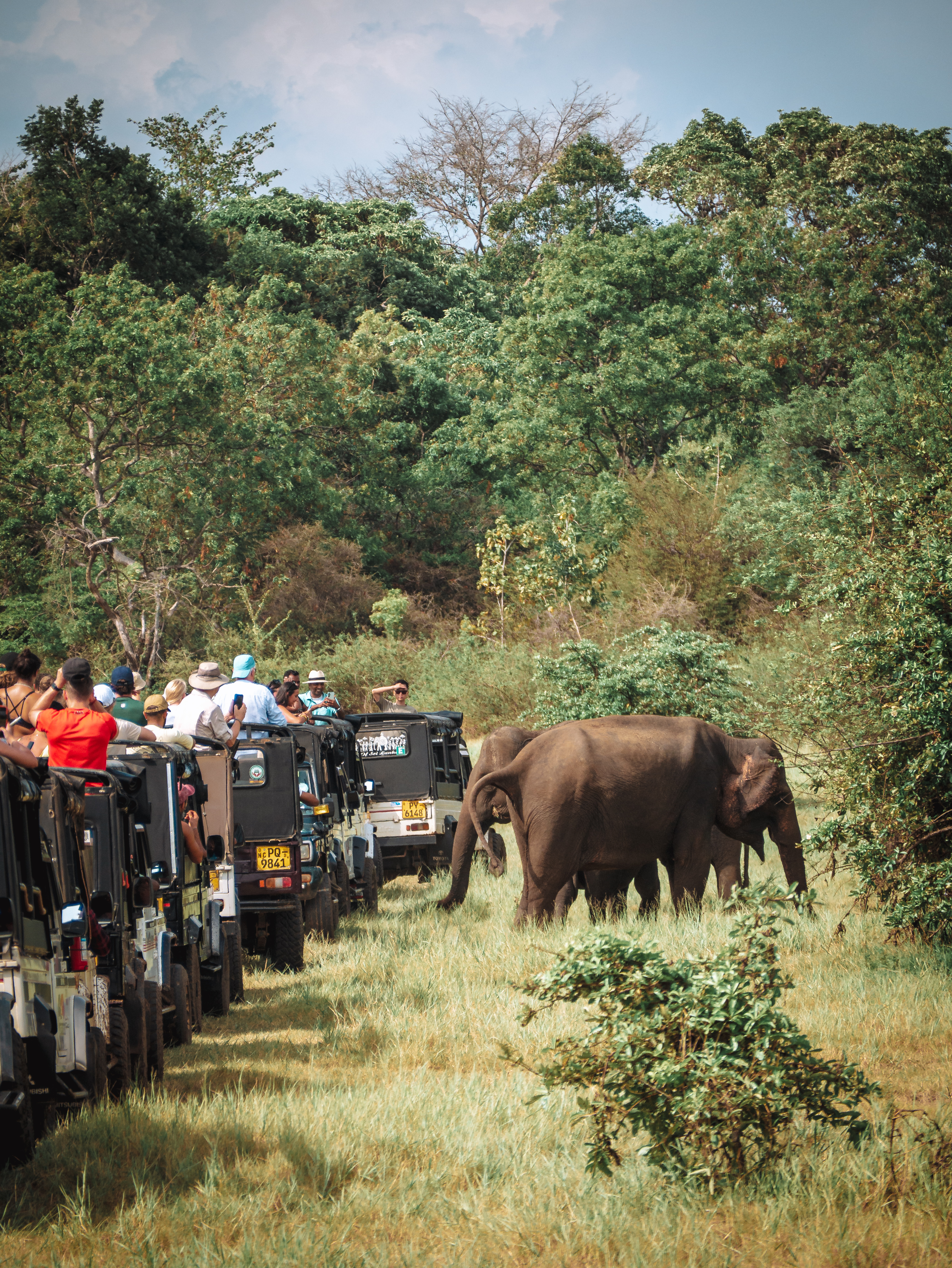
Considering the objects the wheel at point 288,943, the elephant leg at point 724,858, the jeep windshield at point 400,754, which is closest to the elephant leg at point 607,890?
the elephant leg at point 724,858

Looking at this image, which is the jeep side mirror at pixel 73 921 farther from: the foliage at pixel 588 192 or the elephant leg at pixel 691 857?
the foliage at pixel 588 192

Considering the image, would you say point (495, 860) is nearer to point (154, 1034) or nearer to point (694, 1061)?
point (154, 1034)

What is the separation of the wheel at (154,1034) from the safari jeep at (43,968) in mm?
535

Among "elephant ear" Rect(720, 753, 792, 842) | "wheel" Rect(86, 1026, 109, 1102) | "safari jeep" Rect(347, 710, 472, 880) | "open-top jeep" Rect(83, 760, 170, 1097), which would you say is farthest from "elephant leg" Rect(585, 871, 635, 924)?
"wheel" Rect(86, 1026, 109, 1102)

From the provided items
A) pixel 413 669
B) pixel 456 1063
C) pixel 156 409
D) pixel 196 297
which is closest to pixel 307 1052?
pixel 456 1063

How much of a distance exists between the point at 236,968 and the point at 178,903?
1.59m

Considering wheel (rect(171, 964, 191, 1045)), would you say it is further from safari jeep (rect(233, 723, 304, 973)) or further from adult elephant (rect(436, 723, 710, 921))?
adult elephant (rect(436, 723, 710, 921))

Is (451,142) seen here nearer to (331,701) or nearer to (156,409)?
(156,409)

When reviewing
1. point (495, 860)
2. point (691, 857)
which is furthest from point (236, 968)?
point (495, 860)

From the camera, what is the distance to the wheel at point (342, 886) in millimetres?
13320

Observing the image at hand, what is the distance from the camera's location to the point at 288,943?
11.0m

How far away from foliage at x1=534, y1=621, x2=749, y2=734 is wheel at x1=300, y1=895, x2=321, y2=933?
610 cm

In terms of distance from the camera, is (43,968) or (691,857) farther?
(691,857)

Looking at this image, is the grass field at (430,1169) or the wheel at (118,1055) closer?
the grass field at (430,1169)
